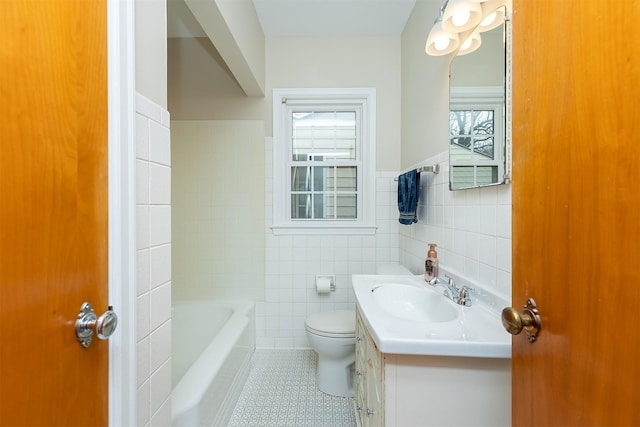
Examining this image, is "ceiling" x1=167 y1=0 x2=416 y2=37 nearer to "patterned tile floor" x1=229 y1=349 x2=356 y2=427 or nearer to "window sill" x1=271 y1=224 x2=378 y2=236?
"window sill" x1=271 y1=224 x2=378 y2=236

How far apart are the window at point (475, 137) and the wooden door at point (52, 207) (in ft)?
4.22

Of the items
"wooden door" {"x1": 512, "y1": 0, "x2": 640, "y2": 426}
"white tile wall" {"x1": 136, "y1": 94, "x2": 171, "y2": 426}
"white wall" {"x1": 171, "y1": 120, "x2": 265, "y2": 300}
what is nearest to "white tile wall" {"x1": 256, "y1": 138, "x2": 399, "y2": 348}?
"white wall" {"x1": 171, "y1": 120, "x2": 265, "y2": 300}

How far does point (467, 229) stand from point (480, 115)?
0.50 meters

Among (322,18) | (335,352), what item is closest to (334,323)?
(335,352)

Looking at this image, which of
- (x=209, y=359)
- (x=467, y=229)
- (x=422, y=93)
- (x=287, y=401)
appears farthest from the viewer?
(x=422, y=93)

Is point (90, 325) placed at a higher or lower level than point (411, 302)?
higher

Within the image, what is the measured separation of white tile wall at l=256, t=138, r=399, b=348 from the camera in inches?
95.3

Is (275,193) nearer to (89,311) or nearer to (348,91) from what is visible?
(348,91)

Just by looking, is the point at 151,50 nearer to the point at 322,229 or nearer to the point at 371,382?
the point at 371,382

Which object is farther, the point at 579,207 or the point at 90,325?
the point at 90,325

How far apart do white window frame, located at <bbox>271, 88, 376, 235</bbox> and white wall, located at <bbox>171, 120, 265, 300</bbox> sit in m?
0.15

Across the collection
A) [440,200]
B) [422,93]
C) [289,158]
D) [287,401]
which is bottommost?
[287,401]

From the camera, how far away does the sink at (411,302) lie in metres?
1.28

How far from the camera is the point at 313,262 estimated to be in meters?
2.43
